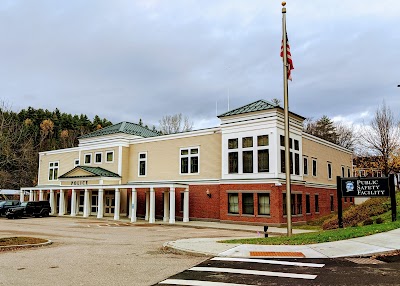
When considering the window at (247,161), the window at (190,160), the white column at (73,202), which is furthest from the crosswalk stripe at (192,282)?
the white column at (73,202)

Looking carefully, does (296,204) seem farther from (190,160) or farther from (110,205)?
(110,205)

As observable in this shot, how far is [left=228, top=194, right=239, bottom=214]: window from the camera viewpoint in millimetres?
30781

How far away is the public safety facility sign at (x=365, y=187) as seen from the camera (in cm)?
1750

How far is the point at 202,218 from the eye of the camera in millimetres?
33250

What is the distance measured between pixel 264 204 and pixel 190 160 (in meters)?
8.70

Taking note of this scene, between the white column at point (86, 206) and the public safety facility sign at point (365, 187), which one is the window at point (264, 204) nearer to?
the public safety facility sign at point (365, 187)

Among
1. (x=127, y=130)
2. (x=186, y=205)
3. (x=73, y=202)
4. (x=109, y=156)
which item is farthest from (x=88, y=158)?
(x=186, y=205)

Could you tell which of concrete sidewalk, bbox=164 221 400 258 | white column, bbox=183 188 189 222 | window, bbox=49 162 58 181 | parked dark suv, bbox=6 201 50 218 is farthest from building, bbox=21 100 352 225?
concrete sidewalk, bbox=164 221 400 258

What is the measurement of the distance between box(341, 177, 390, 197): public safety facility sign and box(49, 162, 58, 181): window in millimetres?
39232

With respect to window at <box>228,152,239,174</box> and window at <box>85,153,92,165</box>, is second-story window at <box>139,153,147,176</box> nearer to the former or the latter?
window at <box>85,153,92,165</box>

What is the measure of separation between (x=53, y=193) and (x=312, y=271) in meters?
38.2

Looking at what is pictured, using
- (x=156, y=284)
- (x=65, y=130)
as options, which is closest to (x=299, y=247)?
(x=156, y=284)

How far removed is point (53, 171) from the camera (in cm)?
4931

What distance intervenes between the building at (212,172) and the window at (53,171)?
3252mm
